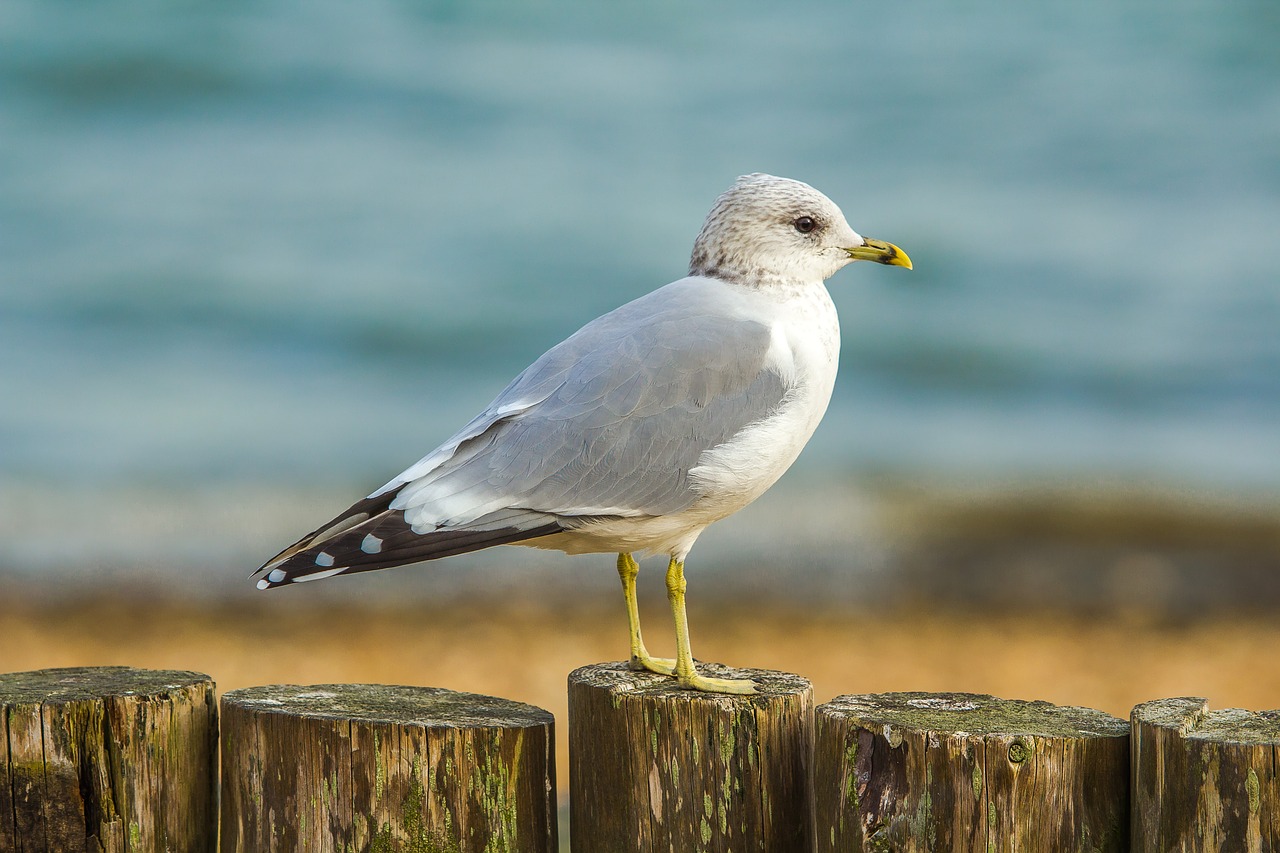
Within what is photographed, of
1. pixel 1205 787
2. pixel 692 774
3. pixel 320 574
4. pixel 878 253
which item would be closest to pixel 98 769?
pixel 320 574

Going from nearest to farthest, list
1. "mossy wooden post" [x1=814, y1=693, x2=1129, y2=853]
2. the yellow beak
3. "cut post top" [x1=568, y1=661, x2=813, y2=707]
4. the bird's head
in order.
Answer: "mossy wooden post" [x1=814, y1=693, x2=1129, y2=853] < "cut post top" [x1=568, y1=661, x2=813, y2=707] < the bird's head < the yellow beak

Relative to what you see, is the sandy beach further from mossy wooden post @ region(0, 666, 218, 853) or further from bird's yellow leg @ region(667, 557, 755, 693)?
mossy wooden post @ region(0, 666, 218, 853)

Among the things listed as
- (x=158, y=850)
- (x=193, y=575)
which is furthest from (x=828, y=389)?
(x=193, y=575)

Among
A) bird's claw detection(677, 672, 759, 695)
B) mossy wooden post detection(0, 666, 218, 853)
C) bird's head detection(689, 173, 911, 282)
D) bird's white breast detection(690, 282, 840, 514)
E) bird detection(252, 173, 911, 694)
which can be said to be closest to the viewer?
mossy wooden post detection(0, 666, 218, 853)

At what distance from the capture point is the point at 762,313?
12.2ft

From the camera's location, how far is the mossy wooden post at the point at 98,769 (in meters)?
3.02

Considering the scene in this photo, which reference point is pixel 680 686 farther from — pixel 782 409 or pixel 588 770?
pixel 782 409

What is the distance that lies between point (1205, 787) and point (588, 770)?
4.17 feet

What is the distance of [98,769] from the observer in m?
3.04

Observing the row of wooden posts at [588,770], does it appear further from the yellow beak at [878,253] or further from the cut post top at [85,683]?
the yellow beak at [878,253]

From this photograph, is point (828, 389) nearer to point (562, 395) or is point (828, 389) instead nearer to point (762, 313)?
point (762, 313)

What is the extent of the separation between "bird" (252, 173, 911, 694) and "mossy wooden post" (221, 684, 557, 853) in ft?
1.50

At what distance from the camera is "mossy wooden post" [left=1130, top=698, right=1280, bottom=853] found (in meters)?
2.58

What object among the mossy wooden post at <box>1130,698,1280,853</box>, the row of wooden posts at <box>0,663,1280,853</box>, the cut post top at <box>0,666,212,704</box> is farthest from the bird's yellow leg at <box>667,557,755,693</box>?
the cut post top at <box>0,666,212,704</box>
